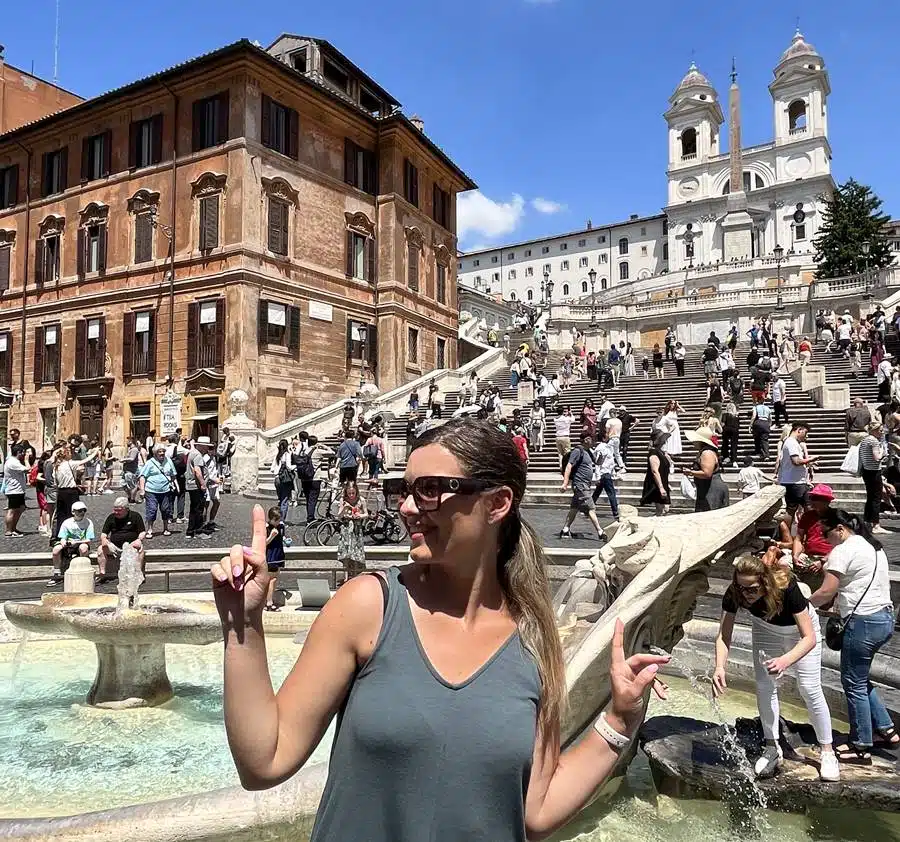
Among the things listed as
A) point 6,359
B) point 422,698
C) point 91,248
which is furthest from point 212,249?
point 422,698

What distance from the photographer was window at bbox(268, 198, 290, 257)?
90.8 ft

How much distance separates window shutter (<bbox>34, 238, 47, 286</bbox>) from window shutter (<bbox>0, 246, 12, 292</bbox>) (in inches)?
74.4

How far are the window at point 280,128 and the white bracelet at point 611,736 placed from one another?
28.8m

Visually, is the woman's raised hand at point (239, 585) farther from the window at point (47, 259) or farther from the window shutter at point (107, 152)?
the window at point (47, 259)

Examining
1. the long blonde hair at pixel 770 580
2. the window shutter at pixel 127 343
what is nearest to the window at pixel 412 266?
the window shutter at pixel 127 343

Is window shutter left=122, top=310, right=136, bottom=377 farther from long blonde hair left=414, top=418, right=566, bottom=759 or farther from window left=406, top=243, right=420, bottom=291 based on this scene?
long blonde hair left=414, top=418, right=566, bottom=759

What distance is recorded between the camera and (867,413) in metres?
16.5

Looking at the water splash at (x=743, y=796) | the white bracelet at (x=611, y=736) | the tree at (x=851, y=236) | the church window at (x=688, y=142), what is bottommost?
the water splash at (x=743, y=796)

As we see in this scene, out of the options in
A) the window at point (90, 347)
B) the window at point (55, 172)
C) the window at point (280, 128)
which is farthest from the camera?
the window at point (55, 172)

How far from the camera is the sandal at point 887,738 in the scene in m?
4.27

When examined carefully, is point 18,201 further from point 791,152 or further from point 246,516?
point 791,152

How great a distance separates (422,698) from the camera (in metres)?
1.34

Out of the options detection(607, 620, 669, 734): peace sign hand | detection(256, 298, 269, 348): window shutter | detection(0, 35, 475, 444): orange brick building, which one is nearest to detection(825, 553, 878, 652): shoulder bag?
detection(607, 620, 669, 734): peace sign hand

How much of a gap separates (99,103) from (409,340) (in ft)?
49.9
